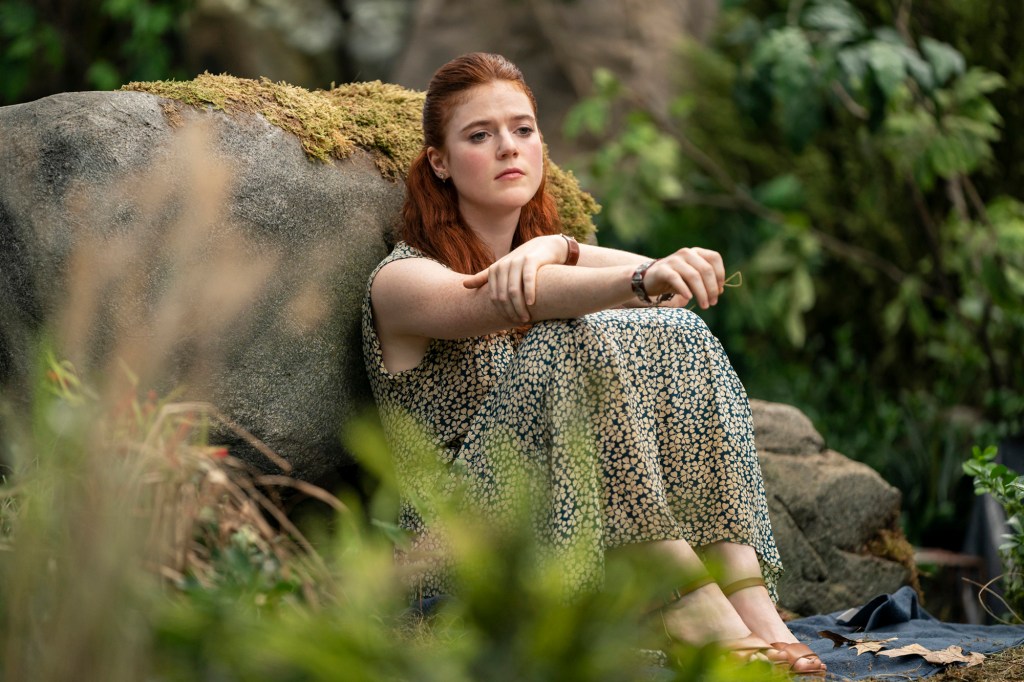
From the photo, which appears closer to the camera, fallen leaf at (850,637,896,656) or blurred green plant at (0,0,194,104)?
fallen leaf at (850,637,896,656)

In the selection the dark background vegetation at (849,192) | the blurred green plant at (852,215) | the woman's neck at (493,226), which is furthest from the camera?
the dark background vegetation at (849,192)

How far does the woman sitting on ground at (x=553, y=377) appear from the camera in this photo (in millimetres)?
2334

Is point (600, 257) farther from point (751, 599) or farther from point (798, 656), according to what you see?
point (798, 656)

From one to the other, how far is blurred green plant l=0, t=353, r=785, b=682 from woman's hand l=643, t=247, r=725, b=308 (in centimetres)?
102

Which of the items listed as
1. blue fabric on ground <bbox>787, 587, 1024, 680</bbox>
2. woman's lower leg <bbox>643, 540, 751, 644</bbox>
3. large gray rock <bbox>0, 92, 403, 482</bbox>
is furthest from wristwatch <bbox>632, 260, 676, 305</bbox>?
blue fabric on ground <bbox>787, 587, 1024, 680</bbox>

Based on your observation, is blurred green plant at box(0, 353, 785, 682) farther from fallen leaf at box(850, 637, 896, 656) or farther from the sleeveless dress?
fallen leaf at box(850, 637, 896, 656)

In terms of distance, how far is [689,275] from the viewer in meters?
2.24

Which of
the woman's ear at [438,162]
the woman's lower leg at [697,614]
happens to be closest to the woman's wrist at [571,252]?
the woman's ear at [438,162]

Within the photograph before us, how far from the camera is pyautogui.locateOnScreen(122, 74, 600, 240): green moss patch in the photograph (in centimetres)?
272

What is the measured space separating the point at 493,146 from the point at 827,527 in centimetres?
166

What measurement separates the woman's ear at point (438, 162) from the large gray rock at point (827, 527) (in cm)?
146

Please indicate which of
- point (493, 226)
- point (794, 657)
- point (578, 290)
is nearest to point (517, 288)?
point (578, 290)

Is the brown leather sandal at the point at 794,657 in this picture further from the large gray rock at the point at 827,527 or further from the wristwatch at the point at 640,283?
the large gray rock at the point at 827,527

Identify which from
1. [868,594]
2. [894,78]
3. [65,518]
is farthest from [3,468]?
[894,78]
